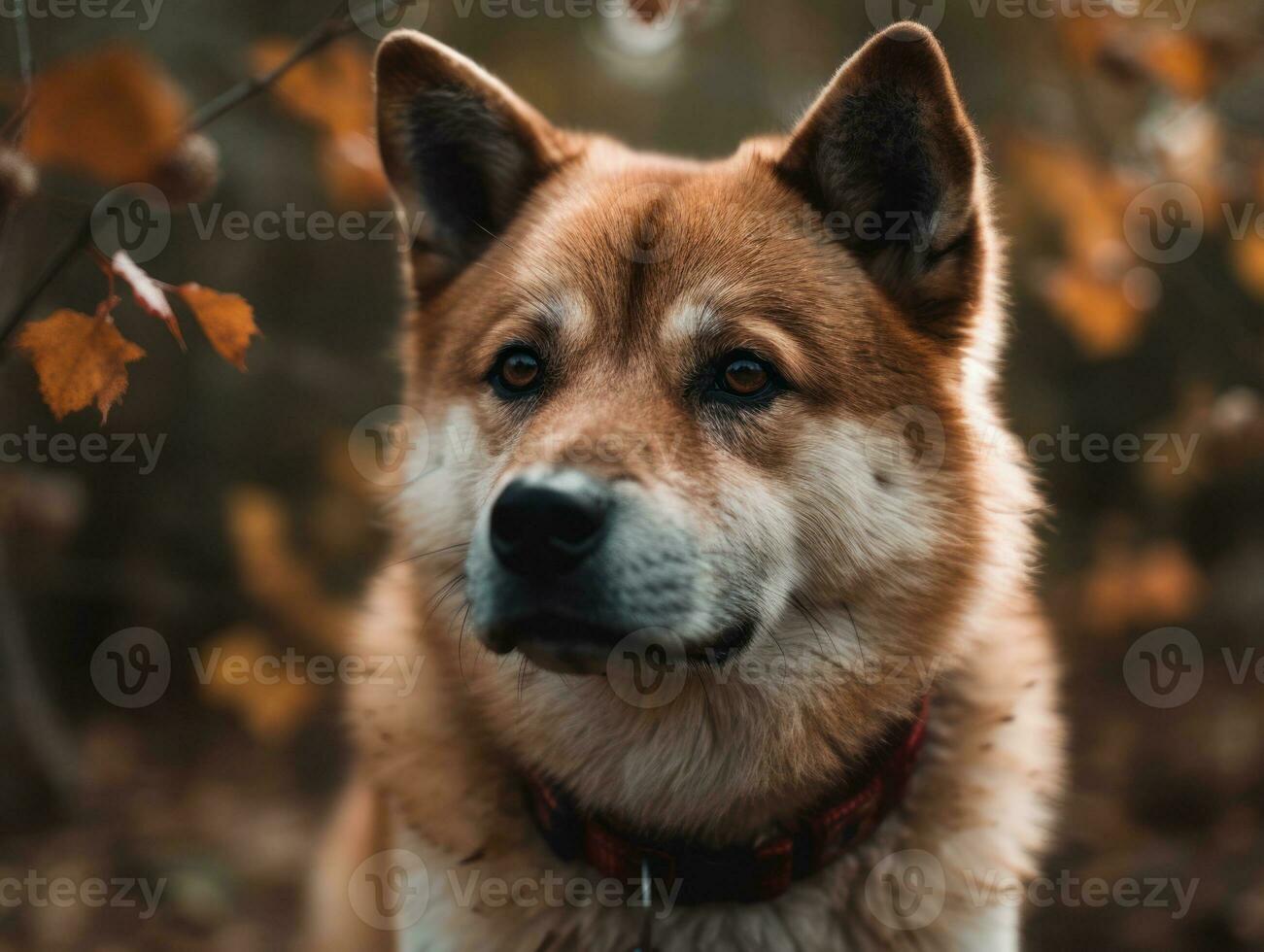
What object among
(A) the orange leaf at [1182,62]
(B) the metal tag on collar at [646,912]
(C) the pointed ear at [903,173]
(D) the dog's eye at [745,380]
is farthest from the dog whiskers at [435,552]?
(A) the orange leaf at [1182,62]

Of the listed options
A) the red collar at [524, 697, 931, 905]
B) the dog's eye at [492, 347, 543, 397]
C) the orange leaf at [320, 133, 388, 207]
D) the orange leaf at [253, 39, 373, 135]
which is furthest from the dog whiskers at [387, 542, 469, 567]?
the orange leaf at [253, 39, 373, 135]

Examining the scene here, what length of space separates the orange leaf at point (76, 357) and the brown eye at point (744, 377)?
1156mm

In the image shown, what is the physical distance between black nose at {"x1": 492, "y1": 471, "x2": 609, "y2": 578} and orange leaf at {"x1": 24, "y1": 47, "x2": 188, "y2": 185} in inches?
32.5

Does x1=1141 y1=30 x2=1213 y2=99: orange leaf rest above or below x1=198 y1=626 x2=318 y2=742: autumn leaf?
above

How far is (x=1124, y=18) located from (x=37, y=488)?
401cm

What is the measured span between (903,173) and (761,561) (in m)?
0.93

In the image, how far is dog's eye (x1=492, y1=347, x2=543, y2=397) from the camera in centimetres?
228

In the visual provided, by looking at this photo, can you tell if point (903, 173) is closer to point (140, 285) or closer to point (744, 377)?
point (744, 377)

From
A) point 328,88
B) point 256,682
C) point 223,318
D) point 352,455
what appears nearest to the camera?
point 223,318

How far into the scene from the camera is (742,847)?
2.11 metres

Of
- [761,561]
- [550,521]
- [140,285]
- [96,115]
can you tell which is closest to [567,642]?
[550,521]

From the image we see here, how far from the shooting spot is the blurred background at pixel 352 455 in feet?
11.8

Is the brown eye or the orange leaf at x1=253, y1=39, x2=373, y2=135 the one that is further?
the orange leaf at x1=253, y1=39, x2=373, y2=135

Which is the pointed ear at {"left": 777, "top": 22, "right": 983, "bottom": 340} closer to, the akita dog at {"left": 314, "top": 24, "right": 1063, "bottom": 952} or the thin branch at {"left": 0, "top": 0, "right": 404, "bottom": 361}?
the akita dog at {"left": 314, "top": 24, "right": 1063, "bottom": 952}
